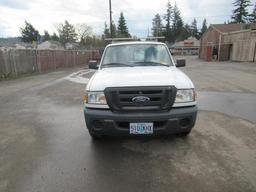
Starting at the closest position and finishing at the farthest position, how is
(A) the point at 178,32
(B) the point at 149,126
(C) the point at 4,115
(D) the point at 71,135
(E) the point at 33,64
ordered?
(B) the point at 149,126 → (D) the point at 71,135 → (C) the point at 4,115 → (E) the point at 33,64 → (A) the point at 178,32

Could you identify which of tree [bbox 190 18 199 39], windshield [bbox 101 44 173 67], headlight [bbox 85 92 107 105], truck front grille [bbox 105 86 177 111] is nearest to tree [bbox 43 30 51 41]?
tree [bbox 190 18 199 39]

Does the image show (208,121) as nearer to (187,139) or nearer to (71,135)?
(187,139)

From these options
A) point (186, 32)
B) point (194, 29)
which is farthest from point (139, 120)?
point (194, 29)

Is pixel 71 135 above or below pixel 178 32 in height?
below

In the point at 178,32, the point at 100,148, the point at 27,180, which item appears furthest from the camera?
the point at 178,32

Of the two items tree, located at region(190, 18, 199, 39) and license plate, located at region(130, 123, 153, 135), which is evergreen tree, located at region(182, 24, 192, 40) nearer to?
tree, located at region(190, 18, 199, 39)

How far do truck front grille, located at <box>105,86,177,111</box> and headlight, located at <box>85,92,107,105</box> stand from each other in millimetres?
107

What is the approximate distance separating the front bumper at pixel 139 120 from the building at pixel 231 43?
28.2 m

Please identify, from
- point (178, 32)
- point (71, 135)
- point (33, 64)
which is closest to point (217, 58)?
point (33, 64)

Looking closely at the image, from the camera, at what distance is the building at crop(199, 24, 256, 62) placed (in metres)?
28.6

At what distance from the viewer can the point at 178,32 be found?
297 feet

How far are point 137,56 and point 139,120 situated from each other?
199 cm

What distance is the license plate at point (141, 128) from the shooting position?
3.56m

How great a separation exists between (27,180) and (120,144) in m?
1.64
